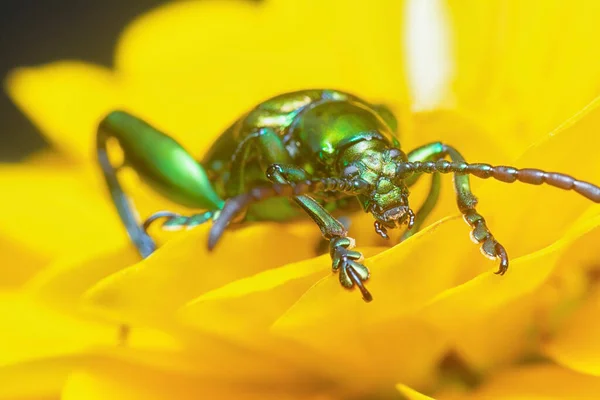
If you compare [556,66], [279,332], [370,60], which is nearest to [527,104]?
[556,66]

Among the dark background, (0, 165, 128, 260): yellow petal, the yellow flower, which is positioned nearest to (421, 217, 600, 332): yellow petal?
the yellow flower

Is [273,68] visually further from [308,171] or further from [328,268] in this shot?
[328,268]

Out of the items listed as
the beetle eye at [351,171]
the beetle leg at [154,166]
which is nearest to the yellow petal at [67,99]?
the beetle leg at [154,166]

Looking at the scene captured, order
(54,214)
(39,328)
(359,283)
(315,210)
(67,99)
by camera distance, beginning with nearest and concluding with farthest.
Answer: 1. (359,283)
2. (315,210)
3. (39,328)
4. (54,214)
5. (67,99)

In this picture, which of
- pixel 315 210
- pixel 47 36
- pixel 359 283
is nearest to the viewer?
pixel 359 283

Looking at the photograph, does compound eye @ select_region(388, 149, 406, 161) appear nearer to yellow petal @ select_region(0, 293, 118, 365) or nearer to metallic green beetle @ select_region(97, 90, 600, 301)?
metallic green beetle @ select_region(97, 90, 600, 301)

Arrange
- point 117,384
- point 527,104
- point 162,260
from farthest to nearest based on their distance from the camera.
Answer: point 527,104
point 117,384
point 162,260

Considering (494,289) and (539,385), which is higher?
(494,289)

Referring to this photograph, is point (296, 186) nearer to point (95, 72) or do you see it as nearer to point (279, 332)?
point (279, 332)

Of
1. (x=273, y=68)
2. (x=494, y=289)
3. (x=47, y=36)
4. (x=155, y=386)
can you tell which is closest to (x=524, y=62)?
(x=273, y=68)
